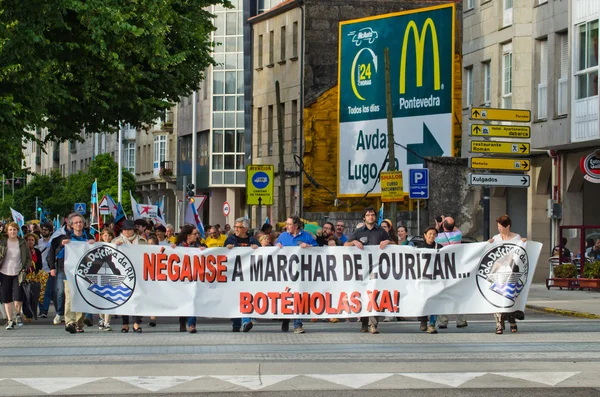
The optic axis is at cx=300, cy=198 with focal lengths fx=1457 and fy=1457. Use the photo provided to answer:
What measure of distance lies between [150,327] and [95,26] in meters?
8.22

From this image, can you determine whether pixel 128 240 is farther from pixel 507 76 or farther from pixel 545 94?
pixel 507 76

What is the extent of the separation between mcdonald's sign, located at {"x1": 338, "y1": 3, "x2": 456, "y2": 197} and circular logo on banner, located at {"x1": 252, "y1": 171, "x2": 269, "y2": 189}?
997cm

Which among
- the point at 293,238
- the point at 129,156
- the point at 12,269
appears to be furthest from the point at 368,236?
the point at 129,156

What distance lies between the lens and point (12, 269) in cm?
2248

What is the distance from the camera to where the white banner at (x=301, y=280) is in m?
20.8

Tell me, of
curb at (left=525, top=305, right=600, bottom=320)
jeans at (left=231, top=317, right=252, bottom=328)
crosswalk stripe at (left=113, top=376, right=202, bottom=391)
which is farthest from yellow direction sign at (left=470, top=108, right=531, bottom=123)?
crosswalk stripe at (left=113, top=376, right=202, bottom=391)

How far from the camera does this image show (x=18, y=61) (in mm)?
26594

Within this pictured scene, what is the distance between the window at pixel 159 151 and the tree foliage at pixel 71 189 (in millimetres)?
2864

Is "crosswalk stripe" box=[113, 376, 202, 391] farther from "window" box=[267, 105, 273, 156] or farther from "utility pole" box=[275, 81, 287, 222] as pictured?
"window" box=[267, 105, 273, 156]

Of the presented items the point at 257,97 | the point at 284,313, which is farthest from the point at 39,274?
the point at 257,97

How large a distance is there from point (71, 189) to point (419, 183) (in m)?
57.0

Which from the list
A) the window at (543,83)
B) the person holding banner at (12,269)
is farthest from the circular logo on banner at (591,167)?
the person holding banner at (12,269)

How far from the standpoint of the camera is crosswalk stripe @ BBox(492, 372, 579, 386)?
13727 millimetres

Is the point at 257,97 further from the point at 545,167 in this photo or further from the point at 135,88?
the point at 135,88
